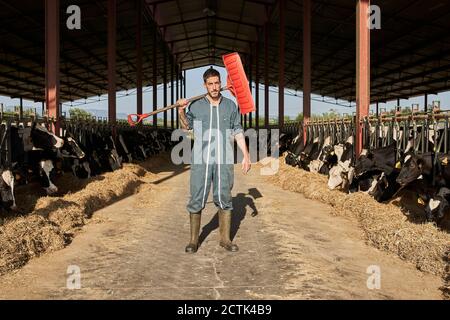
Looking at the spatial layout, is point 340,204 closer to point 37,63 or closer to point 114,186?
point 114,186

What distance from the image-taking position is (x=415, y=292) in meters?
3.86

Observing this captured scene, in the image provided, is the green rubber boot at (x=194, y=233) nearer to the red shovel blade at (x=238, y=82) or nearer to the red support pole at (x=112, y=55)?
the red shovel blade at (x=238, y=82)

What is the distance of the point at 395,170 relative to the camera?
24.2 ft

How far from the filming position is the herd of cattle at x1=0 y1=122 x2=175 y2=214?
6.58 meters

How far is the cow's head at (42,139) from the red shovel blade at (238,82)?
360 centimetres

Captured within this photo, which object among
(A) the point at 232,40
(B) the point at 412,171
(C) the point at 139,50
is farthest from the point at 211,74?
(A) the point at 232,40

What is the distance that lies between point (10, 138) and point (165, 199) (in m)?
A: 3.22

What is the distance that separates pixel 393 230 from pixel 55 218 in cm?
445

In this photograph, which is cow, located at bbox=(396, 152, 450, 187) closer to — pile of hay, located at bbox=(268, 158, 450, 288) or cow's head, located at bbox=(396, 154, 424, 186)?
cow's head, located at bbox=(396, 154, 424, 186)

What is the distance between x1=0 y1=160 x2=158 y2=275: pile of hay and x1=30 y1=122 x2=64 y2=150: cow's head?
2.93 ft

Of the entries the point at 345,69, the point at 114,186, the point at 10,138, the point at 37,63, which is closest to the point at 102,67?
the point at 37,63

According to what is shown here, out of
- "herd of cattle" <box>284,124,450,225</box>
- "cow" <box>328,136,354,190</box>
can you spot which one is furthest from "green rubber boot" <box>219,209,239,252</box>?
"cow" <box>328,136,354,190</box>

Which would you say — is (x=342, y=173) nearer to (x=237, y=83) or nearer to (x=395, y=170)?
(x=395, y=170)

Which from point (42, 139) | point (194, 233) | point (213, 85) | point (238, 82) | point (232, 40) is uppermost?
point (232, 40)
